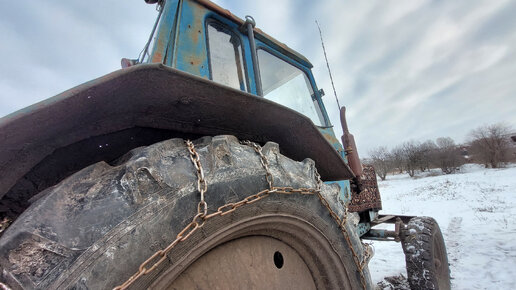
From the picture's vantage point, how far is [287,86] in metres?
2.53

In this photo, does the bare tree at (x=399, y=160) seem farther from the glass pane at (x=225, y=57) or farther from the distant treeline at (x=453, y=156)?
the glass pane at (x=225, y=57)

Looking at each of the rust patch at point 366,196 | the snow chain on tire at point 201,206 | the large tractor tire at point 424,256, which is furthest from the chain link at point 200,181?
the large tractor tire at point 424,256

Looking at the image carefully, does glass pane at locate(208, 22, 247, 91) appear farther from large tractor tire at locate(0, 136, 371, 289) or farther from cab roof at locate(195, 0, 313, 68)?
large tractor tire at locate(0, 136, 371, 289)

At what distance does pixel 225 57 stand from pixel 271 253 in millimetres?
1371

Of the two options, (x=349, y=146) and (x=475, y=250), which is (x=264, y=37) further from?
(x=475, y=250)

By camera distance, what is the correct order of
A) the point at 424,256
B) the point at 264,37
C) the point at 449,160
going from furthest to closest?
the point at 449,160 < the point at 424,256 < the point at 264,37

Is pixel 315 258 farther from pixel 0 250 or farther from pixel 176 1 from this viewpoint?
pixel 176 1

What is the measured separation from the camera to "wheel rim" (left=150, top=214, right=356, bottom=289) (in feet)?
2.62

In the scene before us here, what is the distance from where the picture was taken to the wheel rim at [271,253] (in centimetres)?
80

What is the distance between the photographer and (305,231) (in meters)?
1.09

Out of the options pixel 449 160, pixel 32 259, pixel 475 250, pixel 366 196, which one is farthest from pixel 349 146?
pixel 449 160

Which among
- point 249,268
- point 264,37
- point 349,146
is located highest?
point 264,37

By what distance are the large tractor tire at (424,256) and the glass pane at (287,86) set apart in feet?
5.04

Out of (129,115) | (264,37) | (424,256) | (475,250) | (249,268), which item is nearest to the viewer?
(129,115)
